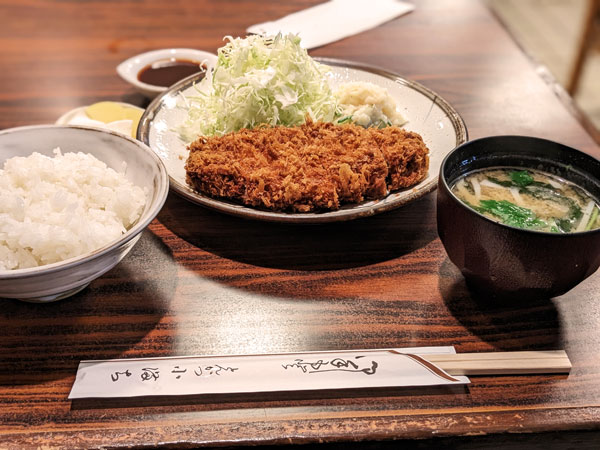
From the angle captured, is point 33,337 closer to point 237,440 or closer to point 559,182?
point 237,440

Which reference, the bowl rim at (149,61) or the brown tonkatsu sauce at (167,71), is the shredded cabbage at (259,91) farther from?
the brown tonkatsu sauce at (167,71)

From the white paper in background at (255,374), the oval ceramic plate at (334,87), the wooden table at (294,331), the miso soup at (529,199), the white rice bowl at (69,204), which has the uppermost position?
the white rice bowl at (69,204)

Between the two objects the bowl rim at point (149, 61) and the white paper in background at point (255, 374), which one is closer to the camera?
the white paper in background at point (255, 374)

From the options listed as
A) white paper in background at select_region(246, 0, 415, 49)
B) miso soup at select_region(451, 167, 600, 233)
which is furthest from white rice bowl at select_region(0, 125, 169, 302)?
white paper in background at select_region(246, 0, 415, 49)

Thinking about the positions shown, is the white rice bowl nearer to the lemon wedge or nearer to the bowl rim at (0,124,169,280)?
the bowl rim at (0,124,169,280)

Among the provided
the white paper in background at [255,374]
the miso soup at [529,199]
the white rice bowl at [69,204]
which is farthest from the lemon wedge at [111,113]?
the miso soup at [529,199]
